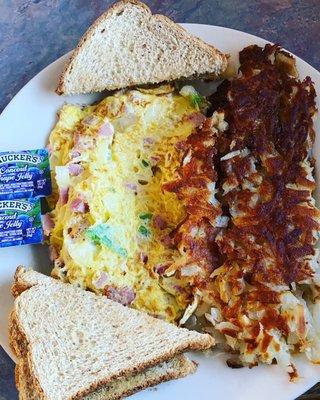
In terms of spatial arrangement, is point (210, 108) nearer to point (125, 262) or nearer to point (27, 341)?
point (125, 262)

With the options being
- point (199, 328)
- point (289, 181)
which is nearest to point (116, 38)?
point (289, 181)

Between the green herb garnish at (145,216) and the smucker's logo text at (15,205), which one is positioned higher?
the smucker's logo text at (15,205)

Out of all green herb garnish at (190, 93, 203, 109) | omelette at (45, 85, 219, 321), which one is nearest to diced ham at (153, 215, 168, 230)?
omelette at (45, 85, 219, 321)

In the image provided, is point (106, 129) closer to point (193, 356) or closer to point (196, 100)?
point (196, 100)

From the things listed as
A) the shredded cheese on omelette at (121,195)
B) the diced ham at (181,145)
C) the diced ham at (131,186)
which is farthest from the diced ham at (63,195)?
the diced ham at (181,145)

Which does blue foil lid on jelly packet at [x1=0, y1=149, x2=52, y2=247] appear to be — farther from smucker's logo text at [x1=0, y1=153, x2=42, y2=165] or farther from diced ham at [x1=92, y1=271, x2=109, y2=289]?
diced ham at [x1=92, y1=271, x2=109, y2=289]

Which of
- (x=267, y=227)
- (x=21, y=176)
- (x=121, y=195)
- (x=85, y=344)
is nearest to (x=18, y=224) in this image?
(x=21, y=176)

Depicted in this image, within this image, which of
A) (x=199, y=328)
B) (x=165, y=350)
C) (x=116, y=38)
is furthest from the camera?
(x=116, y=38)

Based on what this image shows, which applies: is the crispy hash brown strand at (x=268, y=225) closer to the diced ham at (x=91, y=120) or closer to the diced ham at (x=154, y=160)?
the diced ham at (x=154, y=160)
